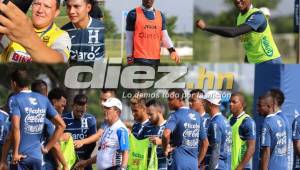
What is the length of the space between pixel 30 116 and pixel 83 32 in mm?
3084

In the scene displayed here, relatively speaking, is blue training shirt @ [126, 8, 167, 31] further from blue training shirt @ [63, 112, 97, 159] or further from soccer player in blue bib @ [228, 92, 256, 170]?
blue training shirt @ [63, 112, 97, 159]

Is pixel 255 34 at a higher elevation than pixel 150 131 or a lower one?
higher

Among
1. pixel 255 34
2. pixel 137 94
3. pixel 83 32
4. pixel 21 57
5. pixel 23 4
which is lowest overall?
pixel 137 94

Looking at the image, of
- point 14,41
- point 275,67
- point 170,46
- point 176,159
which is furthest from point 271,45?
point 14,41

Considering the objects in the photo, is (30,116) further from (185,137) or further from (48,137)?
(185,137)

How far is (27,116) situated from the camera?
45.9ft

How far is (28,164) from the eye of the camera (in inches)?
553

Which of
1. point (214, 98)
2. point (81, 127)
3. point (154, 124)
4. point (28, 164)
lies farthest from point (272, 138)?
point (28, 164)

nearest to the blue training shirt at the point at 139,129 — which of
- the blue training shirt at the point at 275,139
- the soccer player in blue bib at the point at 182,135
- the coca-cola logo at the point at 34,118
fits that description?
the soccer player in blue bib at the point at 182,135

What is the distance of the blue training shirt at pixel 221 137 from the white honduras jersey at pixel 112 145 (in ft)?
5.89

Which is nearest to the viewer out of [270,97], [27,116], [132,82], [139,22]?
[27,116]

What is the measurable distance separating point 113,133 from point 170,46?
327 cm

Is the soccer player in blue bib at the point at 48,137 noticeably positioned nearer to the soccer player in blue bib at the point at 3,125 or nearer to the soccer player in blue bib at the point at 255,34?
the soccer player in blue bib at the point at 3,125

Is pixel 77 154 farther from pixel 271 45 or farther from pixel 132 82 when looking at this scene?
pixel 271 45
